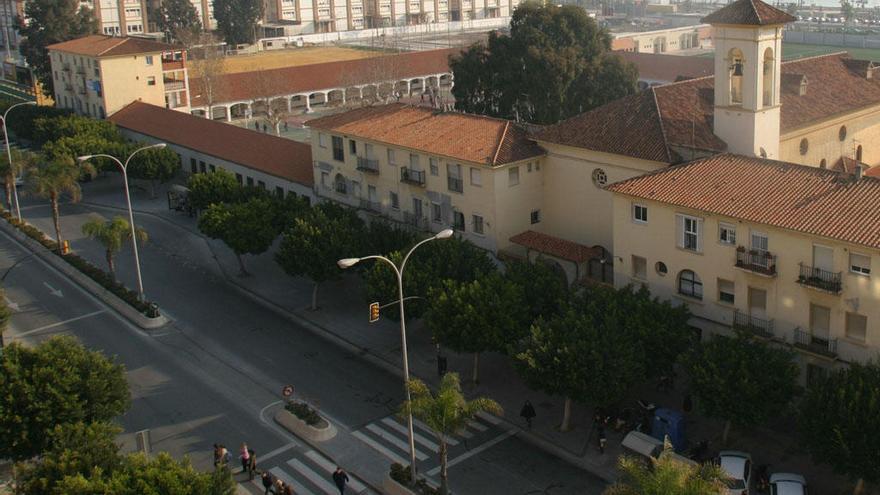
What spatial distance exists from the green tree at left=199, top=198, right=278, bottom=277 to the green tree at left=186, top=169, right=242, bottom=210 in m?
6.65

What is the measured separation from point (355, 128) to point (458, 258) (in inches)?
688

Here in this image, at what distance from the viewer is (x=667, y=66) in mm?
124938

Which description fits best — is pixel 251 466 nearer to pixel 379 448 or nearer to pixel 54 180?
pixel 379 448

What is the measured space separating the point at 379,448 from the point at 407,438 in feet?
4.59

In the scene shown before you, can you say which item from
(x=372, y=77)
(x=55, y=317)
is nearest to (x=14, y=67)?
(x=372, y=77)

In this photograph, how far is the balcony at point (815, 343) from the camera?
125 ft

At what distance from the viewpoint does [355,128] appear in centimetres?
6169

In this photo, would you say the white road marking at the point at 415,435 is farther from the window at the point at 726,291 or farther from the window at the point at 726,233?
the window at the point at 726,233

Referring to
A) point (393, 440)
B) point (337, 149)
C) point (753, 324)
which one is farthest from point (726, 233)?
point (337, 149)

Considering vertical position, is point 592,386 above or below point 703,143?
below

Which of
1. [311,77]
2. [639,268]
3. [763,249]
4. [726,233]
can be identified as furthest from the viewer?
[311,77]

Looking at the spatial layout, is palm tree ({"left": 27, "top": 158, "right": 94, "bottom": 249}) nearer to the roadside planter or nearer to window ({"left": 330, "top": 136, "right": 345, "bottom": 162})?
window ({"left": 330, "top": 136, "right": 345, "bottom": 162})

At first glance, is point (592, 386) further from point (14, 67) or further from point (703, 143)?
point (14, 67)

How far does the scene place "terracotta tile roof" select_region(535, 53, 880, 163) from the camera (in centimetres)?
5012
